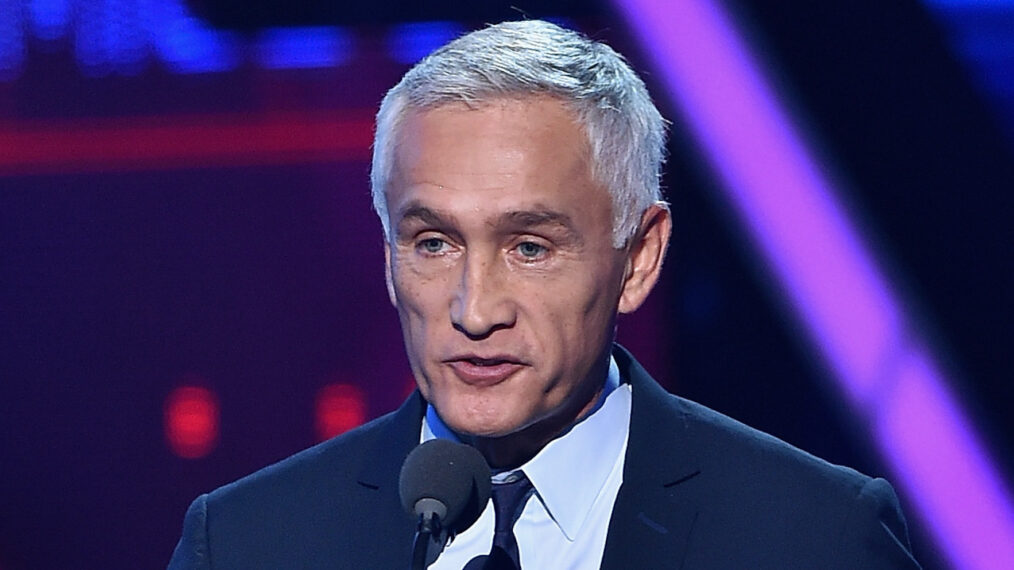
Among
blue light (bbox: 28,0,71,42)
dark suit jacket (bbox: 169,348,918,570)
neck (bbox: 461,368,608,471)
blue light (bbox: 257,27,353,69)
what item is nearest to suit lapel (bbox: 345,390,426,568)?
dark suit jacket (bbox: 169,348,918,570)

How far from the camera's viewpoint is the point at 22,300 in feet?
12.1

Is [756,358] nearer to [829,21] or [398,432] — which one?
[829,21]

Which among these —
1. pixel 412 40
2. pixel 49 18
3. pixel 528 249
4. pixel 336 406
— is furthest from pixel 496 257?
pixel 49 18

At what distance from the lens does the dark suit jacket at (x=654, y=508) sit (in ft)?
6.28

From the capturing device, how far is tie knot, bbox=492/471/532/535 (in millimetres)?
1920

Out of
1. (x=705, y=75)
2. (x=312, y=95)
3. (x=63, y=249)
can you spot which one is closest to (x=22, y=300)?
(x=63, y=249)

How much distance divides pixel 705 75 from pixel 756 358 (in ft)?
2.31

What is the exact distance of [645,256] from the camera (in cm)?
204

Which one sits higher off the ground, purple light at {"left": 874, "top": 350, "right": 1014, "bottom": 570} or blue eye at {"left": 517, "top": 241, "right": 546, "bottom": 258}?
blue eye at {"left": 517, "top": 241, "right": 546, "bottom": 258}

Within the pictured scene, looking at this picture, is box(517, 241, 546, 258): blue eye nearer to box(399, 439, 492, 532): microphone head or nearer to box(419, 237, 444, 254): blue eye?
box(419, 237, 444, 254): blue eye

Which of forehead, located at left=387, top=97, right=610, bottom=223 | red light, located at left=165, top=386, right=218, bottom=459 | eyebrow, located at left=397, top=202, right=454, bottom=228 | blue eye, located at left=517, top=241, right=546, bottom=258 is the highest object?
forehead, located at left=387, top=97, right=610, bottom=223

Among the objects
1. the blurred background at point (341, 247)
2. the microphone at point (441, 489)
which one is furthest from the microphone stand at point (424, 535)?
the blurred background at point (341, 247)

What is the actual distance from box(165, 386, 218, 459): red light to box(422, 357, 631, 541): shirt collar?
5.46ft

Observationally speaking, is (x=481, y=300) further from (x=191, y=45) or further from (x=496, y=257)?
(x=191, y=45)
